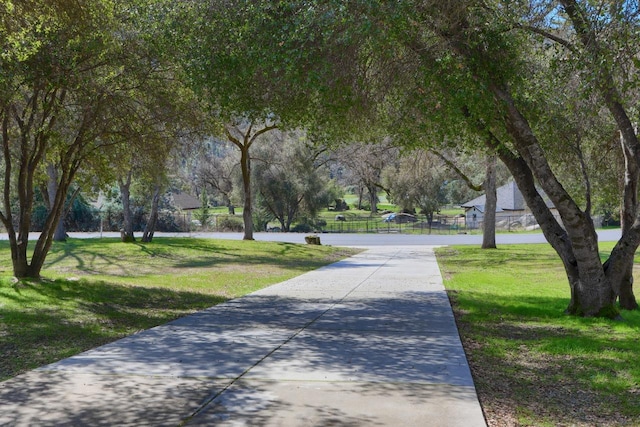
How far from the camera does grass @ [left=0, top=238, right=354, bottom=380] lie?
967 cm

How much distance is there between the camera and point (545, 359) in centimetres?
888

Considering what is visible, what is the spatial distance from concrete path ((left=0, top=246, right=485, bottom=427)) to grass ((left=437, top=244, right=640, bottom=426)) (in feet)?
1.14

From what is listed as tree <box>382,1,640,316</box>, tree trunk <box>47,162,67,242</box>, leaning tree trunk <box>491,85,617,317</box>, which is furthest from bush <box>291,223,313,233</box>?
leaning tree trunk <box>491,85,617,317</box>

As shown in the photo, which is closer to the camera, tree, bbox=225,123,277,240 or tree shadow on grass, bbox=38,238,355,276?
tree shadow on grass, bbox=38,238,355,276

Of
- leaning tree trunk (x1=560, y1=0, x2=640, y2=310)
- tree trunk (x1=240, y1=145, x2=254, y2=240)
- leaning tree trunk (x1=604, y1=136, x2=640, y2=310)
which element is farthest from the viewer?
tree trunk (x1=240, y1=145, x2=254, y2=240)

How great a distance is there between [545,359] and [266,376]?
11.9ft

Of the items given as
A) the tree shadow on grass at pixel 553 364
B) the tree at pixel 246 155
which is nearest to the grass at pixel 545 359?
the tree shadow on grass at pixel 553 364

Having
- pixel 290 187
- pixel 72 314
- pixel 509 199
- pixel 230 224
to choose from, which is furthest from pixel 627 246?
pixel 509 199

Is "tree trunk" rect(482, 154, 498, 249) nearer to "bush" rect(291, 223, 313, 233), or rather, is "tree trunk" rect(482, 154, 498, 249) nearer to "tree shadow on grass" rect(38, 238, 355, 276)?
"tree shadow on grass" rect(38, 238, 355, 276)

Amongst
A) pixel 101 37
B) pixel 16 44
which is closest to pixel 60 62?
pixel 101 37

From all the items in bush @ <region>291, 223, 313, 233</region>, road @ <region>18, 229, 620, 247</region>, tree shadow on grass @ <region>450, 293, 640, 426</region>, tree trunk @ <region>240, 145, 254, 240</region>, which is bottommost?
tree shadow on grass @ <region>450, 293, 640, 426</region>

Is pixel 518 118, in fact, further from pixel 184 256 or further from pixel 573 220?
pixel 184 256

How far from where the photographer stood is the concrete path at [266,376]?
593cm

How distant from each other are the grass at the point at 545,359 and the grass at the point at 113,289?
15.8 feet
